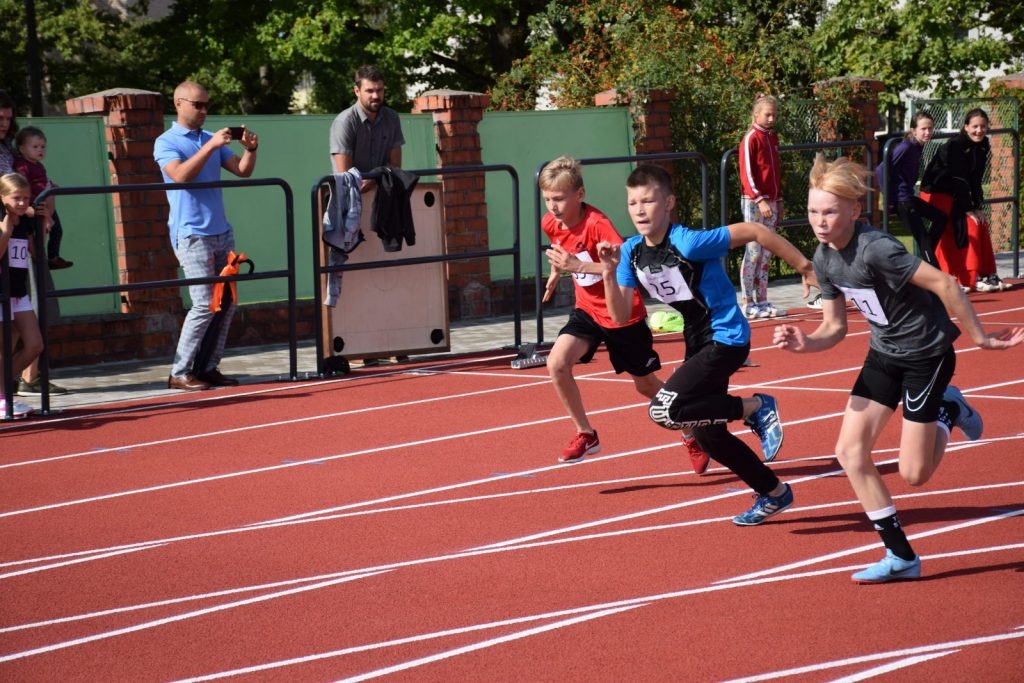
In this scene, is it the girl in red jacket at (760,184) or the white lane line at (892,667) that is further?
the girl in red jacket at (760,184)

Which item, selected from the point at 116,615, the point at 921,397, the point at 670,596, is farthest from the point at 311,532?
the point at 921,397

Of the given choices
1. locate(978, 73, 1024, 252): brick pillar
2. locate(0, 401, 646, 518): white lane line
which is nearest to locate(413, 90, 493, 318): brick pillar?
locate(0, 401, 646, 518): white lane line

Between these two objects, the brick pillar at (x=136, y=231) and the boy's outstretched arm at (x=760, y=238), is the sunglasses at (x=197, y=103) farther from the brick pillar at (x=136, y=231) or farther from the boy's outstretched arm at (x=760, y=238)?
the boy's outstretched arm at (x=760, y=238)

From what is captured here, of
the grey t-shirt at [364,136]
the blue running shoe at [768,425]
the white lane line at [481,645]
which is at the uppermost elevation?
the grey t-shirt at [364,136]

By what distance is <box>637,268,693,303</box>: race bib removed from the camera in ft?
22.2

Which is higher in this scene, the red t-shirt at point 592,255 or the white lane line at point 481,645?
the red t-shirt at point 592,255

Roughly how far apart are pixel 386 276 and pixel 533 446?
401 cm

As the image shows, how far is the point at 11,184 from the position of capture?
9820 mm

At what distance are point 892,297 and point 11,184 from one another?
619 cm

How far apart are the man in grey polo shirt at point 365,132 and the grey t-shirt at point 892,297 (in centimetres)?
650

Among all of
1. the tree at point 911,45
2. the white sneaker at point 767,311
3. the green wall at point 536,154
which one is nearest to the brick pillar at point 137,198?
the green wall at point 536,154

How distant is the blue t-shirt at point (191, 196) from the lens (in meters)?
11.1

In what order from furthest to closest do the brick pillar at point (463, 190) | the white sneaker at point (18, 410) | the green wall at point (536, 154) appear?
the green wall at point (536, 154) < the brick pillar at point (463, 190) < the white sneaker at point (18, 410)

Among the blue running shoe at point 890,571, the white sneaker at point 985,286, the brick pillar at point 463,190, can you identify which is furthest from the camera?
the white sneaker at point 985,286
